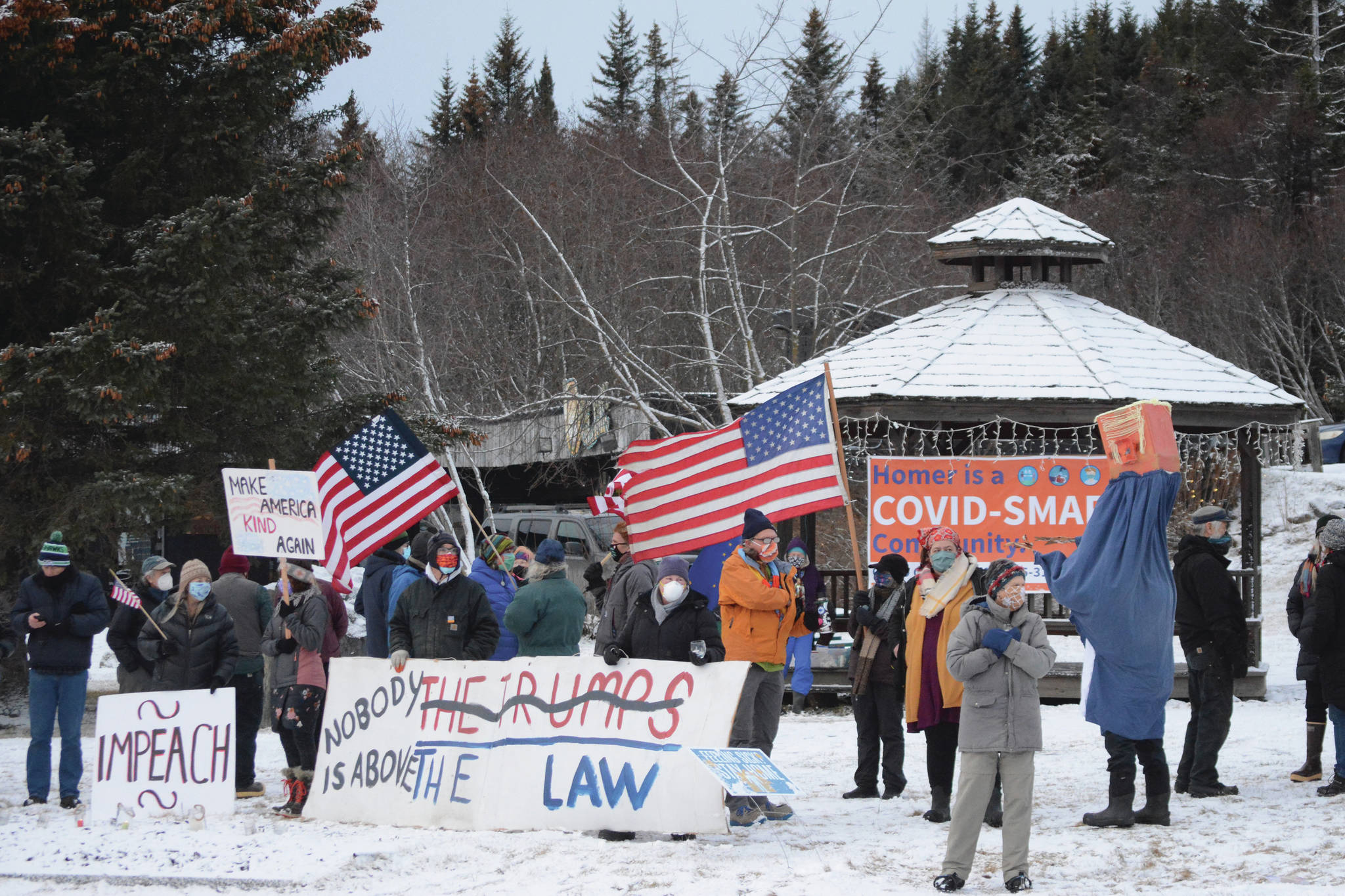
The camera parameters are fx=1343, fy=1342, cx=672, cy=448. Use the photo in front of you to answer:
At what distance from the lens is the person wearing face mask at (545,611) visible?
27.9 feet

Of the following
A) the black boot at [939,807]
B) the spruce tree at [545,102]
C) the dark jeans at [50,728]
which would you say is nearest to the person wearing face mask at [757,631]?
the black boot at [939,807]

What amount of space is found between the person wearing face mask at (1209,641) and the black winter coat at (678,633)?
299cm

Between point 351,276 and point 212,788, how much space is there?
1010 centimetres

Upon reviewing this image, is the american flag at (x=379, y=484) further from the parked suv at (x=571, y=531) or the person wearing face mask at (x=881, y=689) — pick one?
the parked suv at (x=571, y=531)

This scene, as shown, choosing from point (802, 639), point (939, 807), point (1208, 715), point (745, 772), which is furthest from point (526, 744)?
point (802, 639)

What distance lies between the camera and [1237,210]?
3819cm

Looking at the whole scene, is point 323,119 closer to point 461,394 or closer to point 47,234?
point 47,234

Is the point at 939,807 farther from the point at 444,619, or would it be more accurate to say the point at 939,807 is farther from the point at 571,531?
the point at 571,531

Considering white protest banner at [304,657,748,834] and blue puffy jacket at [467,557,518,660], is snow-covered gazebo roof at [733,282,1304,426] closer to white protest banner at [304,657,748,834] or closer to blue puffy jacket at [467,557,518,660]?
blue puffy jacket at [467,557,518,660]

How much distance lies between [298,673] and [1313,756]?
6423mm

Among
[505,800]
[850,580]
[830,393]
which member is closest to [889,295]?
[850,580]

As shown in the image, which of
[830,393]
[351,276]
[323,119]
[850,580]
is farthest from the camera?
[323,119]

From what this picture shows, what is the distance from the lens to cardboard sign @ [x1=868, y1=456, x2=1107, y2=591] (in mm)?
12523

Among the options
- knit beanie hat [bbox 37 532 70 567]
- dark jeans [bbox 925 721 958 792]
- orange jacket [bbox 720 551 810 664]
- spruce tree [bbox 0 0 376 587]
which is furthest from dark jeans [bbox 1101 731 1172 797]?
spruce tree [bbox 0 0 376 587]
